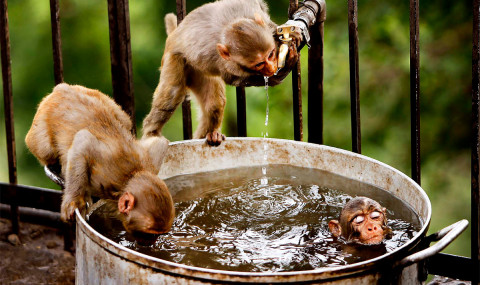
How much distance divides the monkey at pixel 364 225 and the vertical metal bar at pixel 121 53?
1.61 m

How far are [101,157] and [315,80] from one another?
4.15ft

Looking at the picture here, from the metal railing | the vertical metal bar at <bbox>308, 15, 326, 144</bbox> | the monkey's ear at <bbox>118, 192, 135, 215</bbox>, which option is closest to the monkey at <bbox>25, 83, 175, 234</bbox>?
the monkey's ear at <bbox>118, 192, 135, 215</bbox>

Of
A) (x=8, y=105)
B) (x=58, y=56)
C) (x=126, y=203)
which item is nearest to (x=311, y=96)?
(x=126, y=203)

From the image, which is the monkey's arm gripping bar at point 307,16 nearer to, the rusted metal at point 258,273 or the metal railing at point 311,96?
the metal railing at point 311,96

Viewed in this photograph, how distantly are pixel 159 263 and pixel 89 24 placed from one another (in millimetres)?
3323

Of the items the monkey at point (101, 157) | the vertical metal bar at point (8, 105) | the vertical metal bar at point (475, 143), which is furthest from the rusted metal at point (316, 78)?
the vertical metal bar at point (8, 105)

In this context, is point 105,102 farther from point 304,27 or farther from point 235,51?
point 304,27

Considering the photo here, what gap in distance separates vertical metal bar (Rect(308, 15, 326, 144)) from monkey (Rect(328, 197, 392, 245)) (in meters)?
1.06

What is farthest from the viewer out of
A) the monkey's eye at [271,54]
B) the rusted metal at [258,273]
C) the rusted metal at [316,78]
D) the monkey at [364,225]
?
the rusted metal at [316,78]

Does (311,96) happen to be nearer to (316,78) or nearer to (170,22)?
(316,78)

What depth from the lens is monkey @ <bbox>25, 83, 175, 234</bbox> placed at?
9.01 ft

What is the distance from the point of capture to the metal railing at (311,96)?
324 cm

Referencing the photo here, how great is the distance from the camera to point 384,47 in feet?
16.9

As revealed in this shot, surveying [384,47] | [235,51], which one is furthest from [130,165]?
[384,47]
